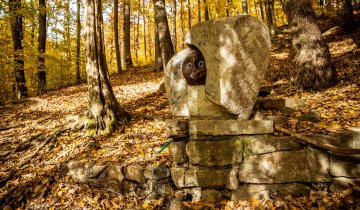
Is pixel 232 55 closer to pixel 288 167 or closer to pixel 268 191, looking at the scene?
pixel 288 167

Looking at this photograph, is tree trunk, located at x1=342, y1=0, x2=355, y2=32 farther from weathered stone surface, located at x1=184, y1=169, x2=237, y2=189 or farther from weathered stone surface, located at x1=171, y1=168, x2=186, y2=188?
weathered stone surface, located at x1=171, y1=168, x2=186, y2=188

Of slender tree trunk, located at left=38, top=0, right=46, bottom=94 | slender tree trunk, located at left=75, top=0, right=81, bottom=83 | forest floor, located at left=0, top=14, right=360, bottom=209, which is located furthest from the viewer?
slender tree trunk, located at left=75, top=0, right=81, bottom=83

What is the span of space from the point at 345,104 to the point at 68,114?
7199mm

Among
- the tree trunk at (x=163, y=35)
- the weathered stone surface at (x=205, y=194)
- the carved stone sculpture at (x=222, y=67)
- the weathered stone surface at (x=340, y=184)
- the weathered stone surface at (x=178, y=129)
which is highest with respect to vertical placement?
the tree trunk at (x=163, y=35)

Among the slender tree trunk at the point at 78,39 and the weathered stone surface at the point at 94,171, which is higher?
the slender tree trunk at the point at 78,39

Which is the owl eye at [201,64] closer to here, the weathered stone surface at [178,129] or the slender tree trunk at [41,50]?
the weathered stone surface at [178,129]

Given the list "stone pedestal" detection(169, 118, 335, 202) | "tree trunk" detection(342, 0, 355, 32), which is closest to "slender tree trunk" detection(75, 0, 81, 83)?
"stone pedestal" detection(169, 118, 335, 202)

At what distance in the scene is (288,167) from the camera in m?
3.47

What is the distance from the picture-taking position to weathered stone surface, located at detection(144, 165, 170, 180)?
3890 mm

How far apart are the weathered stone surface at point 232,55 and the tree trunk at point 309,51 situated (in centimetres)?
237

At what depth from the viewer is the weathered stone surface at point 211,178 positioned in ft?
12.0

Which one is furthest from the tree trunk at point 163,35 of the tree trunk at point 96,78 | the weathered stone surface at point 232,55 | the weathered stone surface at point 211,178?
the weathered stone surface at point 211,178

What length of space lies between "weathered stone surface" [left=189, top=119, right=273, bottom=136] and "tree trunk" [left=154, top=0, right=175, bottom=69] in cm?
534

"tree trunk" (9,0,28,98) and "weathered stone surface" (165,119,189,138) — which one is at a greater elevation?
"tree trunk" (9,0,28,98)
